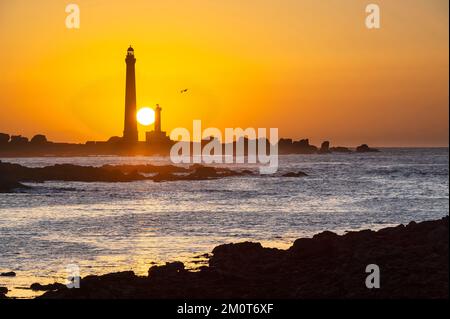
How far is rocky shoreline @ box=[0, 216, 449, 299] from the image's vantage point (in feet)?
53.4

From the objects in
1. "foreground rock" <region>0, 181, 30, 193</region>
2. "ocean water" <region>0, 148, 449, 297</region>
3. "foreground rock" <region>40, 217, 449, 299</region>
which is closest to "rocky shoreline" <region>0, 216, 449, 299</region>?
"foreground rock" <region>40, 217, 449, 299</region>

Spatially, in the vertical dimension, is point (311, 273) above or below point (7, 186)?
above

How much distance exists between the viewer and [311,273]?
18109 mm

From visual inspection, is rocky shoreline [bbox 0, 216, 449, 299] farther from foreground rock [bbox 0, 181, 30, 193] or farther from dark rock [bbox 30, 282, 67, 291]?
foreground rock [bbox 0, 181, 30, 193]

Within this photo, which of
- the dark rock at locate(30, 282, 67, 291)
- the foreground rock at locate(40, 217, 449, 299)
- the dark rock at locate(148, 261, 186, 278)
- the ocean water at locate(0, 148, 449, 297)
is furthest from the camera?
the ocean water at locate(0, 148, 449, 297)

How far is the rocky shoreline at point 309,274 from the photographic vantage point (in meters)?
16.3

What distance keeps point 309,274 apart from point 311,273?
110 millimetres

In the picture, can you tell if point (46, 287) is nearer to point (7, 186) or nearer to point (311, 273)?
point (311, 273)

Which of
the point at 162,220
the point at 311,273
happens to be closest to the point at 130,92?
the point at 162,220

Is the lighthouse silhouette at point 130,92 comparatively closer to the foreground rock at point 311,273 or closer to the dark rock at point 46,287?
the foreground rock at point 311,273

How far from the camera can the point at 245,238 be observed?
1149 inches

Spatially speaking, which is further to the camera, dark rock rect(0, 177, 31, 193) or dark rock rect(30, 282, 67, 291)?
dark rock rect(0, 177, 31, 193)

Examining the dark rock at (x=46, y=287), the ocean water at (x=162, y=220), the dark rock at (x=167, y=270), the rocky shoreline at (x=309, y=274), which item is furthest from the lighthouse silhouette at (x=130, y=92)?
the dark rock at (x=46, y=287)
